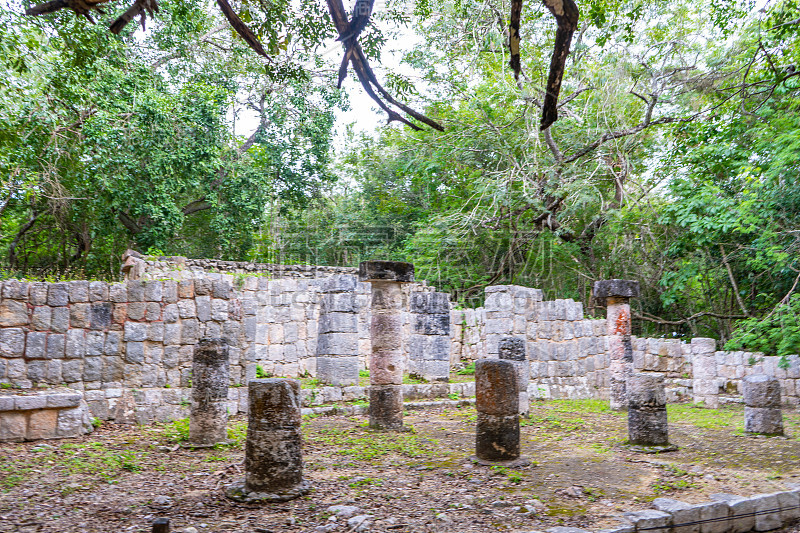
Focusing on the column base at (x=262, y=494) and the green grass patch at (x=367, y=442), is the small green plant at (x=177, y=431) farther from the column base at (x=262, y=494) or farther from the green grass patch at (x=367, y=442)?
the column base at (x=262, y=494)

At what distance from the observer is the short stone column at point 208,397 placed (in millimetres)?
7984

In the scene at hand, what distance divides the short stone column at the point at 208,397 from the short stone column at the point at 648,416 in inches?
225

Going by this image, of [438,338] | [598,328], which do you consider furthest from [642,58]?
[438,338]

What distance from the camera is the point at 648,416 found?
8633 mm

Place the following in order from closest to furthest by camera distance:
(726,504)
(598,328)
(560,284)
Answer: (726,504), (598,328), (560,284)

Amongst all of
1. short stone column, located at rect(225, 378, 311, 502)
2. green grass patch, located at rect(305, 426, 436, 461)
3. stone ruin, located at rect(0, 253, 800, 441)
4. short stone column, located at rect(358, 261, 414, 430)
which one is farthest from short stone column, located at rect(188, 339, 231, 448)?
short stone column, located at rect(358, 261, 414, 430)

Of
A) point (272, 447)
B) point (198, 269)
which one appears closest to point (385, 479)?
point (272, 447)

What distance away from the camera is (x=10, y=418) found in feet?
26.1

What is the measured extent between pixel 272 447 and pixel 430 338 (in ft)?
27.2

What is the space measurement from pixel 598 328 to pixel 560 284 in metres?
6.32

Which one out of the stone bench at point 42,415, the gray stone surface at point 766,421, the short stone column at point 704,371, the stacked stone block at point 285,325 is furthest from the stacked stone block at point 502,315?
the stone bench at point 42,415

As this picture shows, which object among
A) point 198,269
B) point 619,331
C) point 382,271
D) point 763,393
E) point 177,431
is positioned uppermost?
point 198,269

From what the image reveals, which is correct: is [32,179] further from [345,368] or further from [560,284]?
[560,284]

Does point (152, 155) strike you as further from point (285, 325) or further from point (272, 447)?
point (272, 447)
